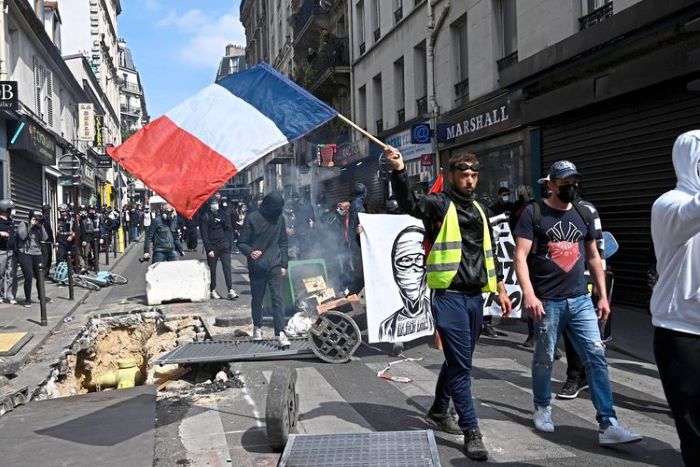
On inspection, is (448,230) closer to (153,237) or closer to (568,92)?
(568,92)

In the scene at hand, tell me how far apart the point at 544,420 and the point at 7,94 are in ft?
47.2

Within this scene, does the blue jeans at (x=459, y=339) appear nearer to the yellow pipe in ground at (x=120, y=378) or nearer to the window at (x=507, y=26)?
the yellow pipe in ground at (x=120, y=378)

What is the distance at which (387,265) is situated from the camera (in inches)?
273

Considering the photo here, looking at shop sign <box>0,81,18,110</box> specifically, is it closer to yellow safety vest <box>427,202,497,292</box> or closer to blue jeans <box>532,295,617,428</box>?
yellow safety vest <box>427,202,497,292</box>

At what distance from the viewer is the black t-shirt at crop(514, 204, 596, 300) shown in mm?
4258

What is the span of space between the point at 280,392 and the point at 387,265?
118 inches

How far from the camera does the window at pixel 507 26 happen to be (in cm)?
1442

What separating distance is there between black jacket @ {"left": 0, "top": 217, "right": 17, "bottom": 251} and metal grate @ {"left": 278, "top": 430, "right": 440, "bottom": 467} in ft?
31.7

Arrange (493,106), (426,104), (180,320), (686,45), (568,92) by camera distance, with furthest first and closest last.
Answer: (426,104) < (493,106) < (568,92) < (180,320) < (686,45)

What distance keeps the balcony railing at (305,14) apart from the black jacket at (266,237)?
78.1ft

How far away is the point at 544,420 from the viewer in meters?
4.43

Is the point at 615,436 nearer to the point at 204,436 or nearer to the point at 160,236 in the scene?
the point at 204,436

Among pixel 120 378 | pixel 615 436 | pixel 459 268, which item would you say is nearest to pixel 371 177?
pixel 120 378

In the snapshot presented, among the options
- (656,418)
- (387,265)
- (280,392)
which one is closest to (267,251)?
(387,265)
